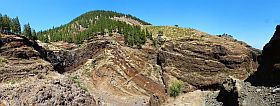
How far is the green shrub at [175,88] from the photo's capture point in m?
117

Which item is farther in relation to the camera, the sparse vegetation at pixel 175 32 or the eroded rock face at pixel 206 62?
the sparse vegetation at pixel 175 32

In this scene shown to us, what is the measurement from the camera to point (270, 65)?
94.6m

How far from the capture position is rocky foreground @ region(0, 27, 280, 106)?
69.6 meters

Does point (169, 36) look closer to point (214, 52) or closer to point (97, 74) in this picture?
point (214, 52)

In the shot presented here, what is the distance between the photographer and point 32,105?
59.7 m

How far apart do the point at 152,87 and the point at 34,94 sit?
177ft

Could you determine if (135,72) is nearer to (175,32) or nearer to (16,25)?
(16,25)

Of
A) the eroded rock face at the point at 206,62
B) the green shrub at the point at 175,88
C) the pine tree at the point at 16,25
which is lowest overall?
the green shrub at the point at 175,88

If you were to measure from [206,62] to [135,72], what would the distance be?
2216cm

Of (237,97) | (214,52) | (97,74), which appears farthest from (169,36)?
(237,97)

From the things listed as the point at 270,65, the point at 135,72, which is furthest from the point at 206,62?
the point at 270,65

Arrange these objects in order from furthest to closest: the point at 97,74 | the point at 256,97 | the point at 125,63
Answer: the point at 125,63 → the point at 97,74 → the point at 256,97

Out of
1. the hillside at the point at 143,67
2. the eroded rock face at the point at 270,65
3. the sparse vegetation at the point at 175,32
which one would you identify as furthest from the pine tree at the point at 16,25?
the eroded rock face at the point at 270,65

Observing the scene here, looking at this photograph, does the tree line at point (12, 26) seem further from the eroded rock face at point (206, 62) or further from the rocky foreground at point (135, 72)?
the eroded rock face at point (206, 62)
